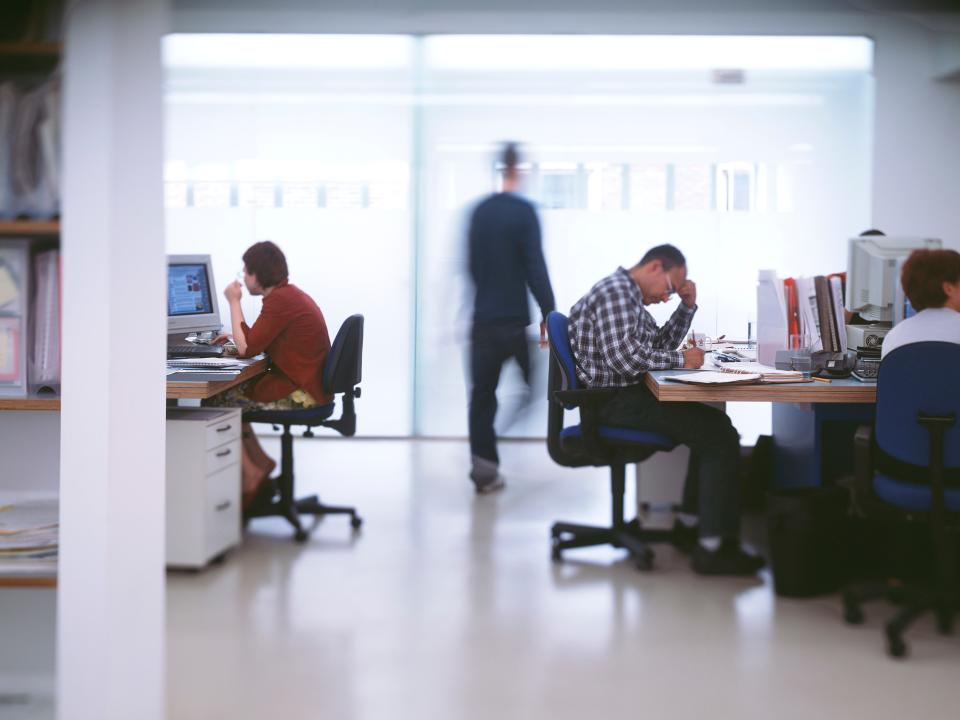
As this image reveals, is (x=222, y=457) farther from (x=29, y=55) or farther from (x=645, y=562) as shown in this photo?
(x=29, y=55)

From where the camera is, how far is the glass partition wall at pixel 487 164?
23.5 feet

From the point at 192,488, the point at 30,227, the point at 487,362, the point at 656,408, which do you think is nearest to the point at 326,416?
the point at 192,488

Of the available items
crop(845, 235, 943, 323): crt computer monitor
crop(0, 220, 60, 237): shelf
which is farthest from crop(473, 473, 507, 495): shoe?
crop(0, 220, 60, 237): shelf

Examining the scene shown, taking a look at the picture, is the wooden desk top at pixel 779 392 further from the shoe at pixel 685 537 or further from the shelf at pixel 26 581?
the shelf at pixel 26 581

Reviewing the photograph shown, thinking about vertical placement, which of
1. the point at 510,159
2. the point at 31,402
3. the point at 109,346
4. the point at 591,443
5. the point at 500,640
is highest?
the point at 510,159

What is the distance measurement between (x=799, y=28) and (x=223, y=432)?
517cm

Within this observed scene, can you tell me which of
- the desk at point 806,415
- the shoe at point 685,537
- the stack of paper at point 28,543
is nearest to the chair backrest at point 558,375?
the desk at point 806,415

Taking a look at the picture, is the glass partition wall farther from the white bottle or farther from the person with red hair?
the person with red hair

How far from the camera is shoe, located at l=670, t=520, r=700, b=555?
14.5ft

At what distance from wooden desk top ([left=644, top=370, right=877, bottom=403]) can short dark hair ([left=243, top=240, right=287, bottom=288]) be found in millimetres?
1899

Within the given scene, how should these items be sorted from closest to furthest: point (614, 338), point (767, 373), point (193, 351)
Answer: point (767, 373)
point (614, 338)
point (193, 351)

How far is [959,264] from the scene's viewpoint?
11.7 feet

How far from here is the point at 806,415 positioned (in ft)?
13.7

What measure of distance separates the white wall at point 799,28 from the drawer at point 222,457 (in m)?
3.83
